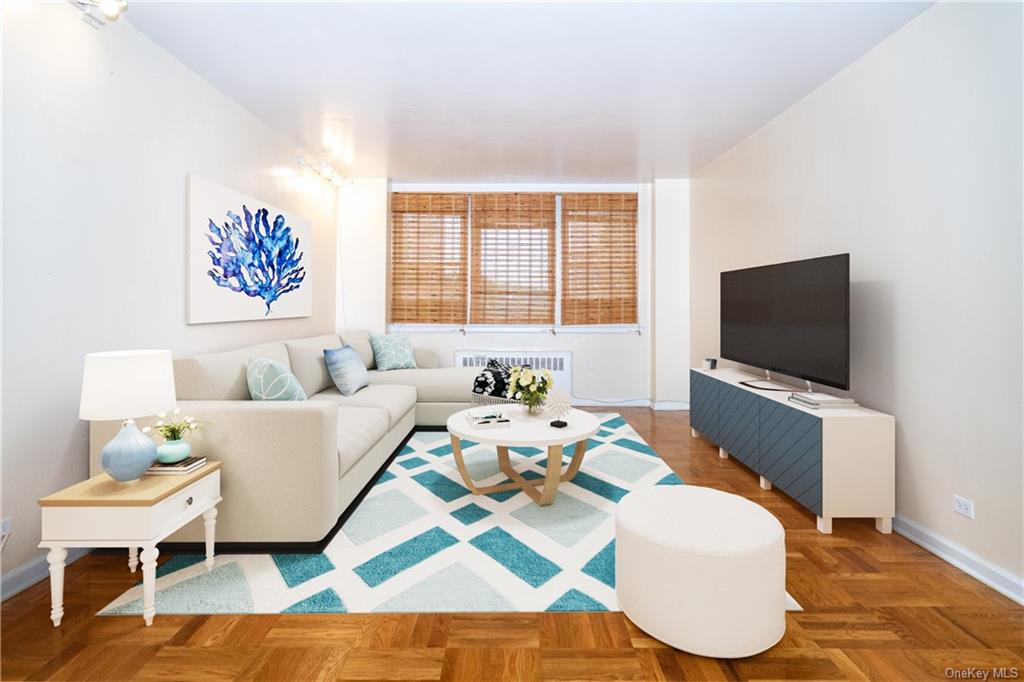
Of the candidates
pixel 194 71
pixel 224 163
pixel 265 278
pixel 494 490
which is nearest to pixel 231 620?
pixel 494 490

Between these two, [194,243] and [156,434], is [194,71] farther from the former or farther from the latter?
[156,434]

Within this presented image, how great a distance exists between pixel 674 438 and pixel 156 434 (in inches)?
148

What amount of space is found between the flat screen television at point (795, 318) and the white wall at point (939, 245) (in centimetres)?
25

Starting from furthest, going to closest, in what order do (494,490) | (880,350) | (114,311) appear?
(494,490) < (880,350) < (114,311)

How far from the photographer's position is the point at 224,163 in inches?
125

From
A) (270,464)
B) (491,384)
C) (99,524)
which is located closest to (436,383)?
(491,384)

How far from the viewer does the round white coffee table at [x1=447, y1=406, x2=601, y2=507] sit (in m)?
2.52

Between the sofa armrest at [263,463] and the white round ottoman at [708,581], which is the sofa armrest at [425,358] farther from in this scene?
the white round ottoman at [708,581]

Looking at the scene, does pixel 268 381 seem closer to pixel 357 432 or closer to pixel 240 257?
pixel 357 432

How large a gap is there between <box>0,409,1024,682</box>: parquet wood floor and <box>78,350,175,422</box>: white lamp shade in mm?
793

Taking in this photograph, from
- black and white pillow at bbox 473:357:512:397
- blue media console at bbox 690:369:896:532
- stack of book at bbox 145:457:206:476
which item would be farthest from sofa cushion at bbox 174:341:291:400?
blue media console at bbox 690:369:896:532

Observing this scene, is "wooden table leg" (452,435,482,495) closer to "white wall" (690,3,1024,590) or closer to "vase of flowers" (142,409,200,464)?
"vase of flowers" (142,409,200,464)

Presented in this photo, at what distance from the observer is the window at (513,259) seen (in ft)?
17.9

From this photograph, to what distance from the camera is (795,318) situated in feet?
9.57
